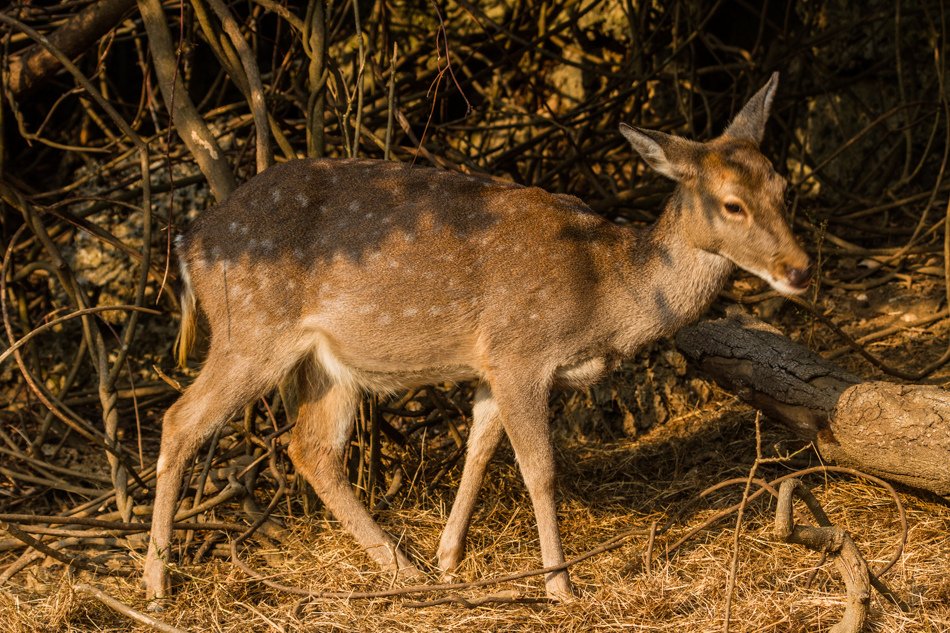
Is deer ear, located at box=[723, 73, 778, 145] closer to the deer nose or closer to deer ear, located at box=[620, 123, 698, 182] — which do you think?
deer ear, located at box=[620, 123, 698, 182]

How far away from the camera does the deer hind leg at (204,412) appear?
4.83 meters

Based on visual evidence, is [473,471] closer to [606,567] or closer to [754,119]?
[606,567]

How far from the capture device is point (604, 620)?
428 centimetres

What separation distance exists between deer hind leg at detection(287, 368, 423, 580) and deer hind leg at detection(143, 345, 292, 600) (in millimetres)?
507

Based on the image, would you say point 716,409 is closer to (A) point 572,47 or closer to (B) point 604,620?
(B) point 604,620

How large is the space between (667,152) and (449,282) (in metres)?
1.12

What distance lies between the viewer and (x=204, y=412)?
4852 millimetres

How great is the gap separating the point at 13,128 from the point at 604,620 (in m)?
5.62

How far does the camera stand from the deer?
186 inches

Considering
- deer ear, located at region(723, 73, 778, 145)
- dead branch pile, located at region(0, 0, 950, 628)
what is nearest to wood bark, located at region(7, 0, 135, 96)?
dead branch pile, located at region(0, 0, 950, 628)

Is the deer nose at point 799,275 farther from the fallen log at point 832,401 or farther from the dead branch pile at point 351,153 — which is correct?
the dead branch pile at point 351,153

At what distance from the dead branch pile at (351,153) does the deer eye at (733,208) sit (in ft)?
5.10

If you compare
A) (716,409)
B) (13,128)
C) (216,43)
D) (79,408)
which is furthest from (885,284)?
(13,128)

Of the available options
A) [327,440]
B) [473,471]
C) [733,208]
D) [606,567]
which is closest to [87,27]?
[327,440]
